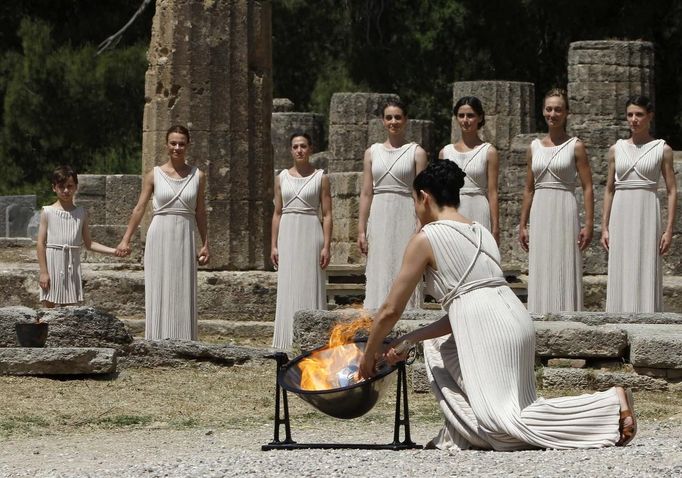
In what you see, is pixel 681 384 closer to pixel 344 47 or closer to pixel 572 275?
pixel 572 275

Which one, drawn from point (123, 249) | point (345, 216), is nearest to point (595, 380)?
point (123, 249)

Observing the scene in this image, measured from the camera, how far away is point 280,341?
11.8 metres

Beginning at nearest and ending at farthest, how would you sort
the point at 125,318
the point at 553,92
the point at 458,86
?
the point at 553,92 → the point at 125,318 → the point at 458,86

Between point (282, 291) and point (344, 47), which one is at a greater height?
point (344, 47)

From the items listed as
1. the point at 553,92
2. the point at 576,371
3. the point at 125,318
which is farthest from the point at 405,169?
the point at 125,318

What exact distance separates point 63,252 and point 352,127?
1188 centimetres

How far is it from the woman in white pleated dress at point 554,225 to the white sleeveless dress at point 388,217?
80 cm

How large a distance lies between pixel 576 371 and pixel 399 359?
2646mm

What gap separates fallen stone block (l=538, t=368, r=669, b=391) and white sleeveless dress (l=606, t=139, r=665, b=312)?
6.93ft

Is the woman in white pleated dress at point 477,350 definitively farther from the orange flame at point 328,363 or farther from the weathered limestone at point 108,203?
the weathered limestone at point 108,203

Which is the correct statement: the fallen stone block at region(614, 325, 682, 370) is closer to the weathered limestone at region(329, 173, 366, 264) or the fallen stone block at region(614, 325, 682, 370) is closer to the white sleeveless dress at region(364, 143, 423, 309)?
the white sleeveless dress at region(364, 143, 423, 309)

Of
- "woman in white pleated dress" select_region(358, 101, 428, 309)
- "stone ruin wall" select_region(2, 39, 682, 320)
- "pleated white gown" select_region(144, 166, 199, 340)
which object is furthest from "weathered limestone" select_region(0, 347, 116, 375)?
"stone ruin wall" select_region(2, 39, 682, 320)

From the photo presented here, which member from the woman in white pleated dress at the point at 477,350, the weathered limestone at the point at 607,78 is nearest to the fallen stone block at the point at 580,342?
the woman in white pleated dress at the point at 477,350

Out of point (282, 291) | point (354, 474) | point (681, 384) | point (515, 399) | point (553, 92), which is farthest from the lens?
point (282, 291)
